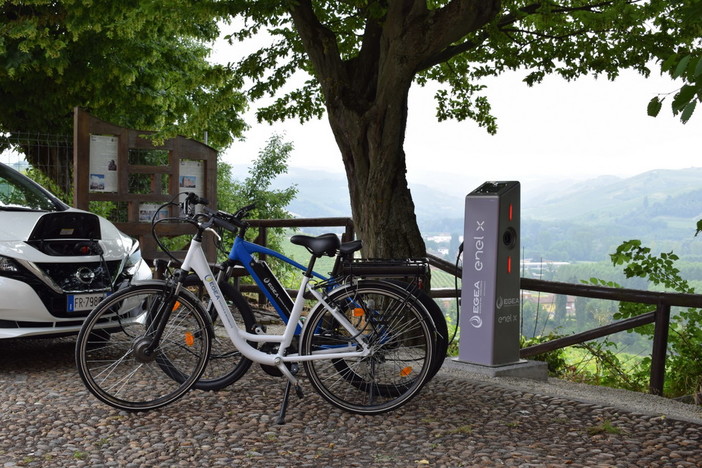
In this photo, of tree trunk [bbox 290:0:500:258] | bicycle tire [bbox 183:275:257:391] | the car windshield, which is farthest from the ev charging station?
the car windshield

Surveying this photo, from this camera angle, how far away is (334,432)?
4.84 m

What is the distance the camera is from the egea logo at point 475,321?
21.5 feet

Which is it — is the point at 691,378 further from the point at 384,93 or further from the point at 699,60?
the point at 699,60

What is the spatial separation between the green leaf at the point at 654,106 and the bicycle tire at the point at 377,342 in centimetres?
185

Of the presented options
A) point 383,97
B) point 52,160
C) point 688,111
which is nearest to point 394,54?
point 383,97

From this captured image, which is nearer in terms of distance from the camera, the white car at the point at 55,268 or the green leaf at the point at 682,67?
the green leaf at the point at 682,67

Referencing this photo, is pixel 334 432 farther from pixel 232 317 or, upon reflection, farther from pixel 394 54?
pixel 394 54

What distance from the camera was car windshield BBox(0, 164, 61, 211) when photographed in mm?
7352

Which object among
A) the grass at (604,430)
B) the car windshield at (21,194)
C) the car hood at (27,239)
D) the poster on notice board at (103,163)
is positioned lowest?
the grass at (604,430)

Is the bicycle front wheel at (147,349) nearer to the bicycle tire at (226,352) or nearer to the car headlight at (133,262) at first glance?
the bicycle tire at (226,352)

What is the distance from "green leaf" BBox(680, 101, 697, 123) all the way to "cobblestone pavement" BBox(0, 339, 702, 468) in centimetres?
181

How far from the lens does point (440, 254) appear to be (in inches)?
365

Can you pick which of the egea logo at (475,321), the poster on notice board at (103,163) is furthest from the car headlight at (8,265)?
the egea logo at (475,321)

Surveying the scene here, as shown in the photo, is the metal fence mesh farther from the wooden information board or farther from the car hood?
the car hood
